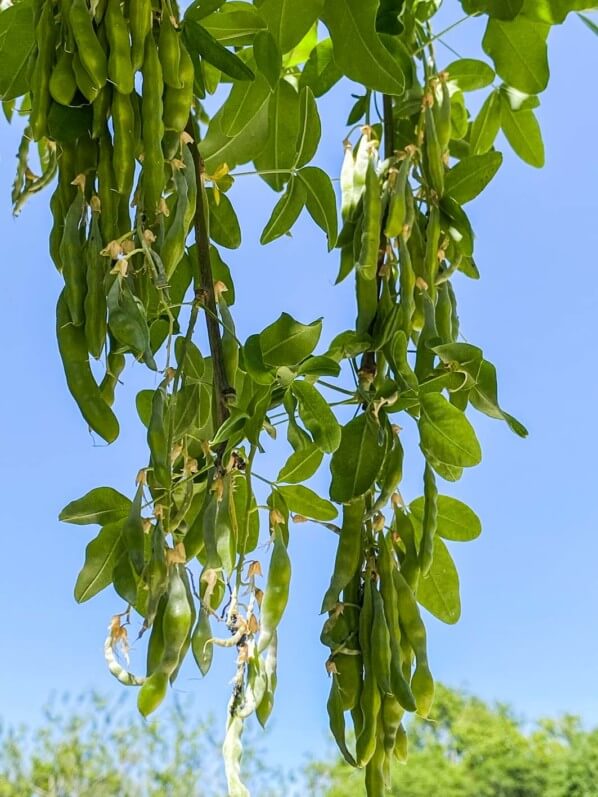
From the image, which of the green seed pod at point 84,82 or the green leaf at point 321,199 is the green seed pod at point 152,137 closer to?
the green seed pod at point 84,82

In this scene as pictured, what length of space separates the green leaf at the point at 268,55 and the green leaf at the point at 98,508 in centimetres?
33

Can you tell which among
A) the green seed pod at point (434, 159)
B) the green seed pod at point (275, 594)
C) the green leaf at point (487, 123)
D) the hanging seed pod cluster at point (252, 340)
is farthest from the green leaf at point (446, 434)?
the green leaf at point (487, 123)

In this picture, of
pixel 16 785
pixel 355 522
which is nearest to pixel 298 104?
pixel 355 522

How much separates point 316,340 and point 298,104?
0.28m

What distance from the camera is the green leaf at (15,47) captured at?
775mm

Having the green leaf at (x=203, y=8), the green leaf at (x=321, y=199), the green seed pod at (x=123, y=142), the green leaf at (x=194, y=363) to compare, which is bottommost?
the green leaf at (x=194, y=363)

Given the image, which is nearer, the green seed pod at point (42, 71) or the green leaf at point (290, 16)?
the green seed pod at point (42, 71)

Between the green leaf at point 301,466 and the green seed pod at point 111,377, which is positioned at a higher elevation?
the green seed pod at point 111,377

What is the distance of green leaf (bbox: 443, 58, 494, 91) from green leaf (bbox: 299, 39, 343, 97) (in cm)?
15

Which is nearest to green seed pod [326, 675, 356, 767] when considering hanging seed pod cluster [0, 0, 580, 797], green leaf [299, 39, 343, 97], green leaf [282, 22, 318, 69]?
hanging seed pod cluster [0, 0, 580, 797]

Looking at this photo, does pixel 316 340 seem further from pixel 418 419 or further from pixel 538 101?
pixel 538 101

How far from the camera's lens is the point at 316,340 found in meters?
0.73

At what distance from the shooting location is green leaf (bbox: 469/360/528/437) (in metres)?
0.69

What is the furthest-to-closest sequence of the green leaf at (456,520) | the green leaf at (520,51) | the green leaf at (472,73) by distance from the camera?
the green leaf at (472,73) < the green leaf at (520,51) < the green leaf at (456,520)
